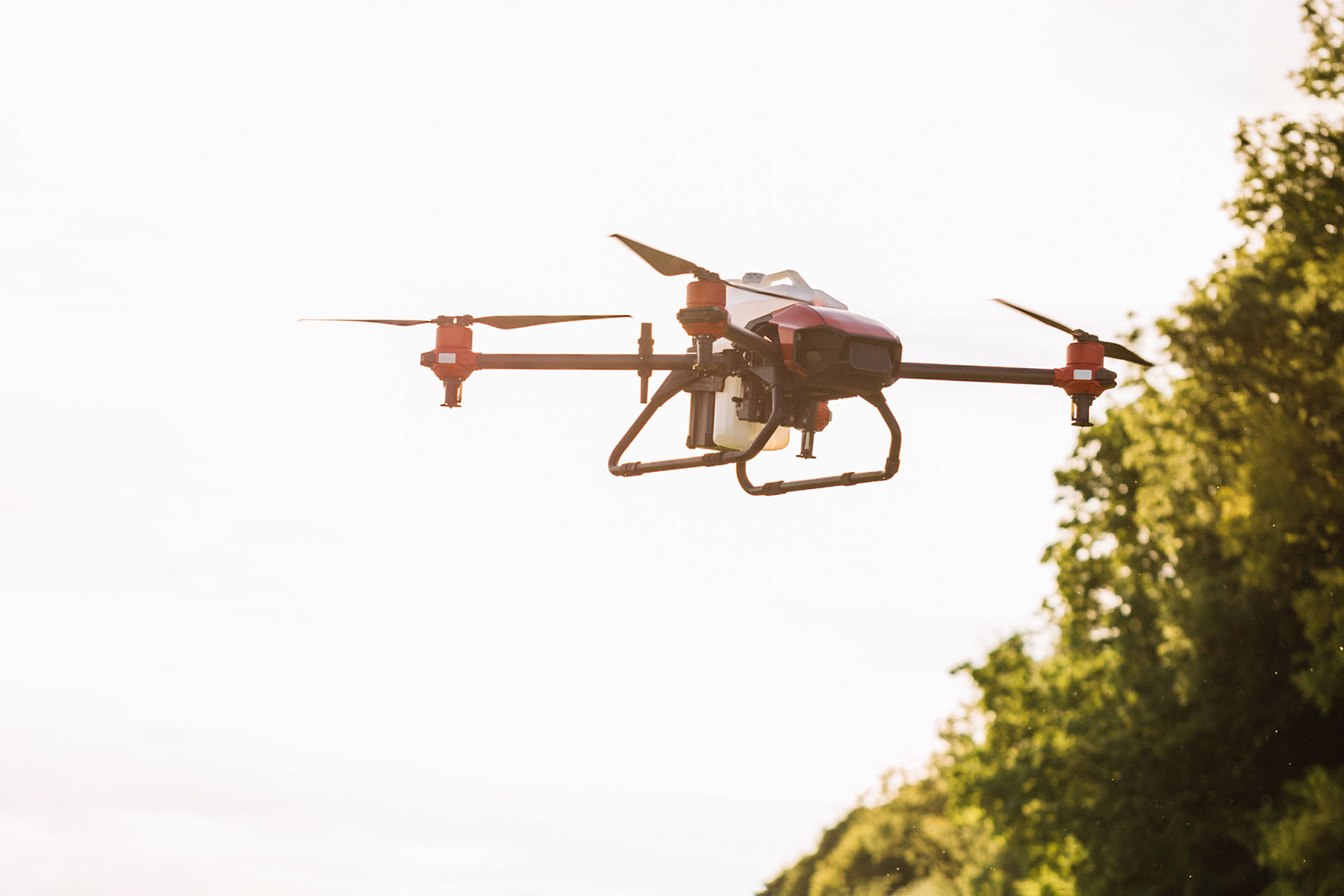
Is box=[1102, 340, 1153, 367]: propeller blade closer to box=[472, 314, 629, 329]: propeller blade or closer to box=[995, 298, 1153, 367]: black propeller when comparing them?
box=[995, 298, 1153, 367]: black propeller

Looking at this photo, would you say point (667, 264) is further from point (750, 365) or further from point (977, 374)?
point (977, 374)

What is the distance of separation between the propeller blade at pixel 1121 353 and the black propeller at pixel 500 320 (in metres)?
4.13

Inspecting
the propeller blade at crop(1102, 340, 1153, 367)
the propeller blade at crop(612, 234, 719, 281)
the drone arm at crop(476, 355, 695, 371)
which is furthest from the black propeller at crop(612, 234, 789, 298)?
the propeller blade at crop(1102, 340, 1153, 367)

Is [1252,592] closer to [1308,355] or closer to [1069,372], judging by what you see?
[1308,355]

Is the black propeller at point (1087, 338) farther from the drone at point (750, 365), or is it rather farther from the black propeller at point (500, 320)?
the black propeller at point (500, 320)

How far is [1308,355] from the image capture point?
24797mm

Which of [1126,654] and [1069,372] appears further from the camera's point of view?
[1126,654]

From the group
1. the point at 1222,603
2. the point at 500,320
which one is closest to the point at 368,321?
the point at 500,320

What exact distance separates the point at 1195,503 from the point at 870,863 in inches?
878

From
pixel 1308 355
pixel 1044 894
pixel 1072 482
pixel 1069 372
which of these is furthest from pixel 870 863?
pixel 1069 372

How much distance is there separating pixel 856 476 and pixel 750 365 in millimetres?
1075

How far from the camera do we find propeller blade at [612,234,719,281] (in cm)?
960

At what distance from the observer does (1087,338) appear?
1245 cm

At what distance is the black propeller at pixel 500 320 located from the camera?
1117 cm
